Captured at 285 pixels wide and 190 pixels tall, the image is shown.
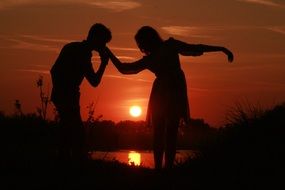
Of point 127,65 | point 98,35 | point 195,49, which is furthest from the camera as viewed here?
point 127,65

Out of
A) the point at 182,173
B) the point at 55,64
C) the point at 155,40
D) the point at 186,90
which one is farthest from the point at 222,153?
the point at 55,64

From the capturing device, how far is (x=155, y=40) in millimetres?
8070

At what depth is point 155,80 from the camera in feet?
27.3

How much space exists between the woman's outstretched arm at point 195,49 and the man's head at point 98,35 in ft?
3.00

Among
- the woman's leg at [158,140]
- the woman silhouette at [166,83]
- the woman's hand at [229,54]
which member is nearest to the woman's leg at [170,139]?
the woman silhouette at [166,83]

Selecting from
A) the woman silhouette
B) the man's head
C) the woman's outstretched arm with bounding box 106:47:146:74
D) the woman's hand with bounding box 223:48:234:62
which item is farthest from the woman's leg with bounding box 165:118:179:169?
the man's head

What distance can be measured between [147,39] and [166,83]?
2.19 ft

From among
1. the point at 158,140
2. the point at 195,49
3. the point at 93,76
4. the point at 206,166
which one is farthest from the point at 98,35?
the point at 206,166

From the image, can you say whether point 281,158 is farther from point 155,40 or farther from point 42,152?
point 42,152

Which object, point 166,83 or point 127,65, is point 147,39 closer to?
point 166,83

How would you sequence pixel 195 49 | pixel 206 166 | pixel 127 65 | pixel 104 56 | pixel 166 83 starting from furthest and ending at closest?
1. pixel 206 166
2. pixel 127 65
3. pixel 104 56
4. pixel 195 49
5. pixel 166 83

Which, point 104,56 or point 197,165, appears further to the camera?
point 197,165

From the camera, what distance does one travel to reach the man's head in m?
7.85

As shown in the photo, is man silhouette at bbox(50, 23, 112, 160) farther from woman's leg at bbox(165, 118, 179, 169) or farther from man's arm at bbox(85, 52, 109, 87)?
woman's leg at bbox(165, 118, 179, 169)
